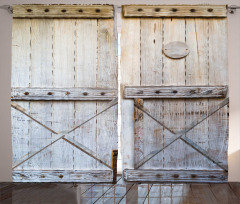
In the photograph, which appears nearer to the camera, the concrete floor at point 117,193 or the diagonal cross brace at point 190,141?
the concrete floor at point 117,193

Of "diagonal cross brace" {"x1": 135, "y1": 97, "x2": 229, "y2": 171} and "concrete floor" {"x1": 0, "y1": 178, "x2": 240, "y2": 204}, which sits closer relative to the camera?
"concrete floor" {"x1": 0, "y1": 178, "x2": 240, "y2": 204}

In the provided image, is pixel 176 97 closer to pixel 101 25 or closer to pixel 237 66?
pixel 237 66

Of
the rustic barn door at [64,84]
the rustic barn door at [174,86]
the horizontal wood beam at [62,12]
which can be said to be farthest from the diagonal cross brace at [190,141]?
the horizontal wood beam at [62,12]

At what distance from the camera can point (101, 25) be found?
8.54 ft

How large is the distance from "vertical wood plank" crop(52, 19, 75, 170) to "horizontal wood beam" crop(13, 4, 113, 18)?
0.07 m

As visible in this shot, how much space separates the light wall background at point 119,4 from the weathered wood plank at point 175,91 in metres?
0.22

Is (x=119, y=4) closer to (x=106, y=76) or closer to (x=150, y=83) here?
(x=106, y=76)

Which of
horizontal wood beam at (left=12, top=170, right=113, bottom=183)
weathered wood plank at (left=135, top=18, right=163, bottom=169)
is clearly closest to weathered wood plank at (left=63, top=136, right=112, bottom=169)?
horizontal wood beam at (left=12, top=170, right=113, bottom=183)

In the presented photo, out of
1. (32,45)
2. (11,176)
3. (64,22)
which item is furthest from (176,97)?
(11,176)

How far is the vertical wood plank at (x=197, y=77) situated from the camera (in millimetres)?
2582

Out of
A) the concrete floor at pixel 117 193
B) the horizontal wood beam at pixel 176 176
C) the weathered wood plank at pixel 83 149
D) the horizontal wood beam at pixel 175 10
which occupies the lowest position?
the concrete floor at pixel 117 193

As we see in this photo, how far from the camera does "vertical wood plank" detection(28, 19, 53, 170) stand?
2.60m

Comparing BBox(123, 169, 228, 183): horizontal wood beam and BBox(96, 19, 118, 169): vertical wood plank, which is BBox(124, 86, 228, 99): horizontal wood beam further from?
BBox(123, 169, 228, 183): horizontal wood beam

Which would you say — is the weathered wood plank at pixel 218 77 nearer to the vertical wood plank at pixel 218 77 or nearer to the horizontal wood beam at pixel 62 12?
the vertical wood plank at pixel 218 77
